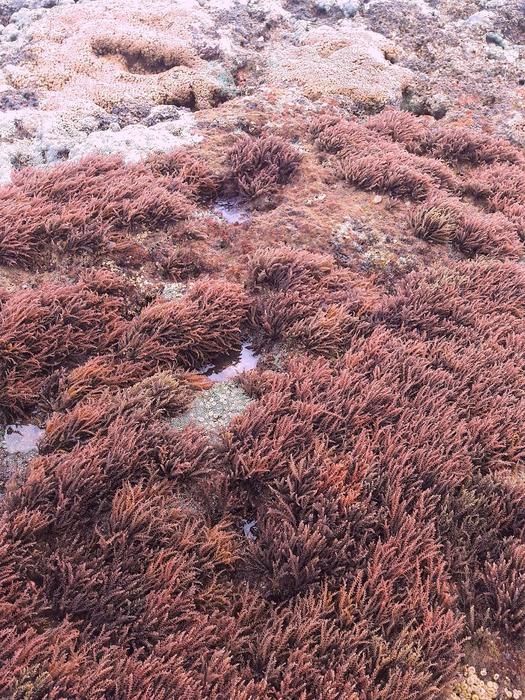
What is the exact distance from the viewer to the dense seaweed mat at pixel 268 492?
3.66 metres

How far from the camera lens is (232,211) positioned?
878cm

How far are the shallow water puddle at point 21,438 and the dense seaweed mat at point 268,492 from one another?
16 cm

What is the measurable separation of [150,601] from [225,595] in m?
0.65

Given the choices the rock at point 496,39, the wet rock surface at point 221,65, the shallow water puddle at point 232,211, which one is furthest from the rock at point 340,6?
the shallow water puddle at point 232,211

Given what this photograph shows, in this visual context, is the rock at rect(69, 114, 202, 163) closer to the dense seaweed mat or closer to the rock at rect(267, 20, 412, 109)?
the dense seaweed mat

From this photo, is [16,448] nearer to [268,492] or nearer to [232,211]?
[268,492]

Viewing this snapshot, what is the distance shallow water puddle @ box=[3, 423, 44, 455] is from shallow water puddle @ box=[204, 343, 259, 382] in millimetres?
2035

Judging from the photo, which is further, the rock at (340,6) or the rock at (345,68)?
the rock at (340,6)

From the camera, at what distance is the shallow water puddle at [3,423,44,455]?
4.95m

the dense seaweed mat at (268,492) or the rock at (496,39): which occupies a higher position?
the rock at (496,39)

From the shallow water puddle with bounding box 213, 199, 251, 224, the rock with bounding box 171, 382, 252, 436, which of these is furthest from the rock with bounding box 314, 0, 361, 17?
the rock with bounding box 171, 382, 252, 436

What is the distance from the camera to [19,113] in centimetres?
1016

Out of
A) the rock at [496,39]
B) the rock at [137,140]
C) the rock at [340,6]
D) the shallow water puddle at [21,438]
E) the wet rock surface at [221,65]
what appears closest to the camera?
the shallow water puddle at [21,438]

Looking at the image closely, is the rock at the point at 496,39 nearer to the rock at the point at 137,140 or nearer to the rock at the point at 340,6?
the rock at the point at 340,6
